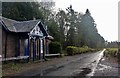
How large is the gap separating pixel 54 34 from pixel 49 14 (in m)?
8.26

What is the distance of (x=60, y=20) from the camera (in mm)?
71125

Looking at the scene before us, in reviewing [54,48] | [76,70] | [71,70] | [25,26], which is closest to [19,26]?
[25,26]

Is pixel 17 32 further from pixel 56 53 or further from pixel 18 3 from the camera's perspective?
pixel 18 3

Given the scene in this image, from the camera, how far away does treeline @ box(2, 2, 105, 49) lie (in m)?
47.8

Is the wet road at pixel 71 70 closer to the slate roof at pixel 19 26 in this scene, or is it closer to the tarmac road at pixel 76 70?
the tarmac road at pixel 76 70

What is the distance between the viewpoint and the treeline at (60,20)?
47753mm

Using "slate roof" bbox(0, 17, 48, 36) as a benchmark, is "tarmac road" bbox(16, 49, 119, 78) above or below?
below

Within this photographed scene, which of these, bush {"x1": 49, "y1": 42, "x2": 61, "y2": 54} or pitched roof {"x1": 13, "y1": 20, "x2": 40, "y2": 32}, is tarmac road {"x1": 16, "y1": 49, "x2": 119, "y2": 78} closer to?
pitched roof {"x1": 13, "y1": 20, "x2": 40, "y2": 32}

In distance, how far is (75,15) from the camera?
8194cm

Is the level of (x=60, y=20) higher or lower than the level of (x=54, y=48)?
higher

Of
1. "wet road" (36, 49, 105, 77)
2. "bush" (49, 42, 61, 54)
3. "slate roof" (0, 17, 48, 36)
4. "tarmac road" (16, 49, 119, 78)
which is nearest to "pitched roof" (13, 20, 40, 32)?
"slate roof" (0, 17, 48, 36)

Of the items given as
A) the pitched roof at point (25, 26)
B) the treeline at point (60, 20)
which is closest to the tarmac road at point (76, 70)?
the pitched roof at point (25, 26)

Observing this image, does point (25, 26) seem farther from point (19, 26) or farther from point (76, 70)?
point (76, 70)

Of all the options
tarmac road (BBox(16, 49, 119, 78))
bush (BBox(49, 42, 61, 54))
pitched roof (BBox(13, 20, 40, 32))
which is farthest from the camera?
bush (BBox(49, 42, 61, 54))
